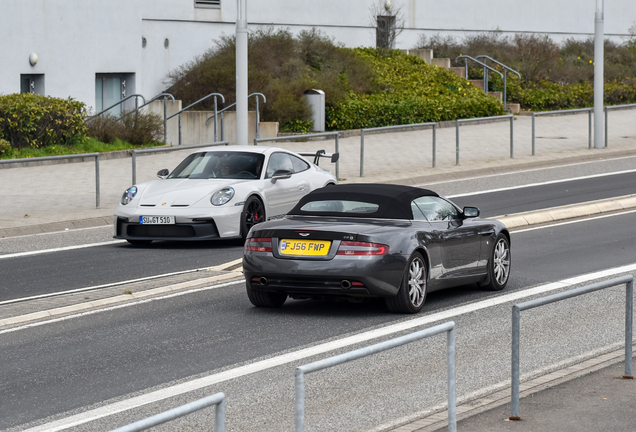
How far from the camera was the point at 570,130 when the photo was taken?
3338cm

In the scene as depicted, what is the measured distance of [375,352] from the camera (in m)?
5.06

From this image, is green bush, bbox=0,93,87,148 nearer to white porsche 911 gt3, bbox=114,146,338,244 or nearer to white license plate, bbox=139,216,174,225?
white porsche 911 gt3, bbox=114,146,338,244

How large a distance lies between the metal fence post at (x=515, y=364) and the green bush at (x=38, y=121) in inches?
851

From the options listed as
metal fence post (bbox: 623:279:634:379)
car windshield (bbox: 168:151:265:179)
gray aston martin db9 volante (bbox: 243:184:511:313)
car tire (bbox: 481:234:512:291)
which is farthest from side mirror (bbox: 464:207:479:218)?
car windshield (bbox: 168:151:265:179)

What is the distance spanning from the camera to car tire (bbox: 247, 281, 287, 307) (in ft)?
34.0

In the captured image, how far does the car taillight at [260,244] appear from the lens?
9.97m

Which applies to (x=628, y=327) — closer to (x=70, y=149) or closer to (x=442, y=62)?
(x=70, y=149)

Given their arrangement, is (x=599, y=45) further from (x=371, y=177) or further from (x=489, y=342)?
(x=489, y=342)

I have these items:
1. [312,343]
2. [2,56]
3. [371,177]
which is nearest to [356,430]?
[312,343]

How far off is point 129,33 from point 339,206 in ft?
78.9

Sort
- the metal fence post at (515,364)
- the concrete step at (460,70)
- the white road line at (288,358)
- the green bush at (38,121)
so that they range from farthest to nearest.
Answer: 1. the concrete step at (460,70)
2. the green bush at (38,121)
3. the white road line at (288,358)
4. the metal fence post at (515,364)

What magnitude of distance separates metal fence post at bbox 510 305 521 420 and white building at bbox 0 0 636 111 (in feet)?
82.6

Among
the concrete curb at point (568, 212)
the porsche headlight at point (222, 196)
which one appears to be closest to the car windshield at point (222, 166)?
the porsche headlight at point (222, 196)

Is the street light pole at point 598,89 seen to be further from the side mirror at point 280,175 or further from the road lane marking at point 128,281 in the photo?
the road lane marking at point 128,281
